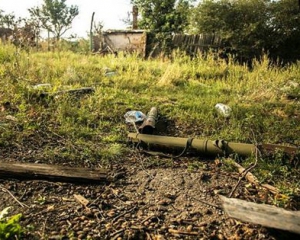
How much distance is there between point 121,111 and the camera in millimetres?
4535

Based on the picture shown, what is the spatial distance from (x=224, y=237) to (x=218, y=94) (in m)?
4.01

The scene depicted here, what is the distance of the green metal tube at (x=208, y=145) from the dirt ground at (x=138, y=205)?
286 millimetres

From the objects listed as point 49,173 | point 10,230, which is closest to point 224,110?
point 49,173

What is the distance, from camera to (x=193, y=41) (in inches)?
445

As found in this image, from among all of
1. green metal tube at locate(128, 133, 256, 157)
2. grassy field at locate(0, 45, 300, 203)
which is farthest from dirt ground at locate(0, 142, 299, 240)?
grassy field at locate(0, 45, 300, 203)

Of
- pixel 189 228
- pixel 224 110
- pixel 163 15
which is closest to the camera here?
pixel 189 228

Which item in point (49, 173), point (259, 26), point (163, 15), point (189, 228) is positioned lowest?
point (189, 228)

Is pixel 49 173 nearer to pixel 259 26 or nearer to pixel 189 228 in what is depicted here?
pixel 189 228

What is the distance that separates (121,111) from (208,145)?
1.72 meters

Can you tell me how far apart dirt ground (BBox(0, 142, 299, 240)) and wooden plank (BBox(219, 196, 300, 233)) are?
0.28 feet

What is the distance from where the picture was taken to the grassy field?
3262 millimetres

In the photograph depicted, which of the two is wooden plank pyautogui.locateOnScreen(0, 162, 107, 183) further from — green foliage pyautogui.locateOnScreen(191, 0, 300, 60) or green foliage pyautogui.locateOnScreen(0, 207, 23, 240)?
green foliage pyautogui.locateOnScreen(191, 0, 300, 60)

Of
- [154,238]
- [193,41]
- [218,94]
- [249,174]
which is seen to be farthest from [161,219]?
[193,41]

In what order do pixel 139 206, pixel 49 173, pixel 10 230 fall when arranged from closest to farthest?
pixel 10 230 < pixel 139 206 < pixel 49 173
